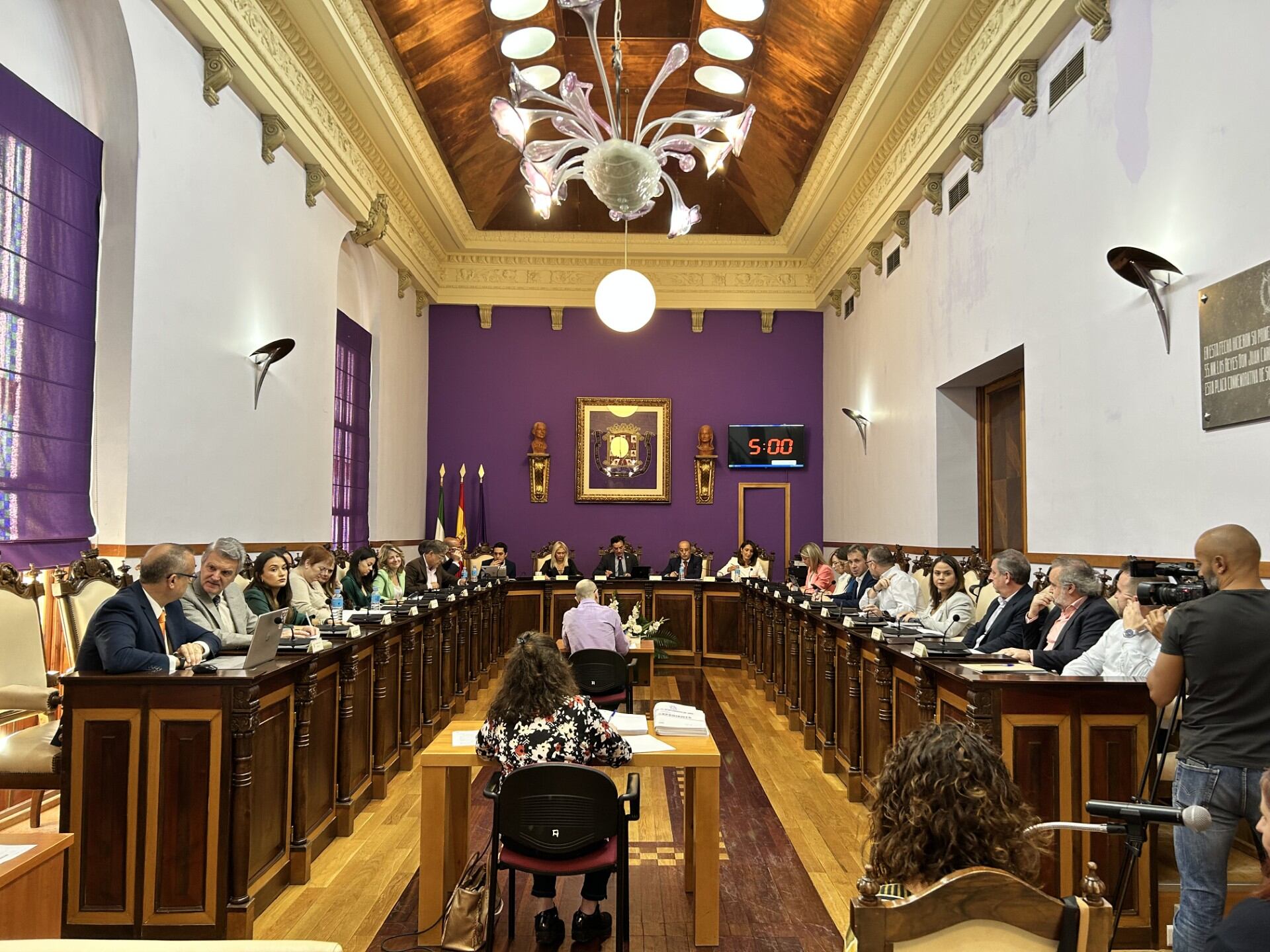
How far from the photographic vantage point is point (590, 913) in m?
3.89

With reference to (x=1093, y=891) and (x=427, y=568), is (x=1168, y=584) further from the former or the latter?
(x=427, y=568)

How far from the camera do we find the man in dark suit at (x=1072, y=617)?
471cm

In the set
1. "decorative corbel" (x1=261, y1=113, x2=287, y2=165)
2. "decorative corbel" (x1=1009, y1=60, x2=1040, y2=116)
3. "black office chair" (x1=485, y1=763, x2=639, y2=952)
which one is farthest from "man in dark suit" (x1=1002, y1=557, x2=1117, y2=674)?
"decorative corbel" (x1=261, y1=113, x2=287, y2=165)

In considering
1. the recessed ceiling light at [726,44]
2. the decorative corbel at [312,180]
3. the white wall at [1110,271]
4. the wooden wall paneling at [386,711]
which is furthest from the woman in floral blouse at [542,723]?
the recessed ceiling light at [726,44]

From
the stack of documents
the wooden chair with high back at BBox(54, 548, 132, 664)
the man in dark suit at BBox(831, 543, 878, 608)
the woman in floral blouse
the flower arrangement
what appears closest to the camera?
the woman in floral blouse

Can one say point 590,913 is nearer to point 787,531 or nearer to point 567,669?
point 567,669

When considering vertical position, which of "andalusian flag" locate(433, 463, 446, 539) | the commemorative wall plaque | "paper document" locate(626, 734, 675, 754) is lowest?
"paper document" locate(626, 734, 675, 754)

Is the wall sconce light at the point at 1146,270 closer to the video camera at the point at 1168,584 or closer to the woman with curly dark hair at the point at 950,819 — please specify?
the video camera at the point at 1168,584

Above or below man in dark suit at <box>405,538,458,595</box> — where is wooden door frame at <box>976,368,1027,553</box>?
above

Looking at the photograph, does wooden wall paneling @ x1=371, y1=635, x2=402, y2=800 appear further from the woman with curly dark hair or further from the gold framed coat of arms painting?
the gold framed coat of arms painting

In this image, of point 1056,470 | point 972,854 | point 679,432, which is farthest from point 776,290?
point 972,854

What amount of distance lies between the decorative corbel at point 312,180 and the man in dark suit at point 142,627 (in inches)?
236

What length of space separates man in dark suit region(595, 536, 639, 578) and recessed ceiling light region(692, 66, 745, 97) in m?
6.07

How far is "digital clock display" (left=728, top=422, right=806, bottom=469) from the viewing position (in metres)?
14.9
